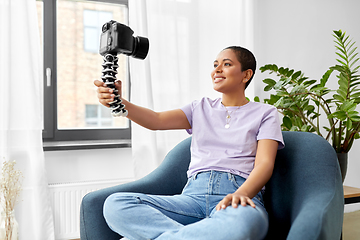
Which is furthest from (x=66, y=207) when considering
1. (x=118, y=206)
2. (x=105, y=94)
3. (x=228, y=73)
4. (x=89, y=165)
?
(x=228, y=73)

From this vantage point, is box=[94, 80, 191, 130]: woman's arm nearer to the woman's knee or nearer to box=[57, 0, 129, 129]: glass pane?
the woman's knee

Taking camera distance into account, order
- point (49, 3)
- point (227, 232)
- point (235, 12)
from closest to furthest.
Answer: point (227, 232)
point (49, 3)
point (235, 12)

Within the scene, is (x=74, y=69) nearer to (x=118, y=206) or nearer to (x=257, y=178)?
(x=118, y=206)

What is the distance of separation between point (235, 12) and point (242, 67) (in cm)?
113

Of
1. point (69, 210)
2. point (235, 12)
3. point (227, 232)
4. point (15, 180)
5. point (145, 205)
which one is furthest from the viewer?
point (235, 12)

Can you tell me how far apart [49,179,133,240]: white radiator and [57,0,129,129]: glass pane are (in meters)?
0.45

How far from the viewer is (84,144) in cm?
222

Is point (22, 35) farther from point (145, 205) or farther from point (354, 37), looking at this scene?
point (354, 37)

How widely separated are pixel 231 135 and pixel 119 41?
608 mm

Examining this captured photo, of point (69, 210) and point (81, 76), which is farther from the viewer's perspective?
point (81, 76)

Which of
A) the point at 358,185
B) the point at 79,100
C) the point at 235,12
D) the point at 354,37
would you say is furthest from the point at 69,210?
the point at 354,37

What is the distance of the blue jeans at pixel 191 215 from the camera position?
1.02 m

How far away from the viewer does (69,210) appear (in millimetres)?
2113

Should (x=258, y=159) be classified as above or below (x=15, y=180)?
above
